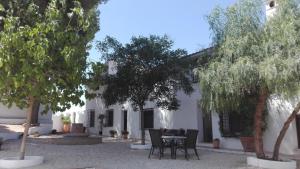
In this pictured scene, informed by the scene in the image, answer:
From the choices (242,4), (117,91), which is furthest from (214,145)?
(242,4)

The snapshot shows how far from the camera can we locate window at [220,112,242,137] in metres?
15.1

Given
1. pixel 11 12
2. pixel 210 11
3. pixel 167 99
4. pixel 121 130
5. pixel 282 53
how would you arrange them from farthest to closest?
pixel 121 130 → pixel 167 99 → pixel 210 11 → pixel 11 12 → pixel 282 53

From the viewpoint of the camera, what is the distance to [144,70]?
14781 millimetres

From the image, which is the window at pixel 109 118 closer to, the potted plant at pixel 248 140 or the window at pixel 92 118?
the window at pixel 92 118

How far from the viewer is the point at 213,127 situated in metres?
16.5

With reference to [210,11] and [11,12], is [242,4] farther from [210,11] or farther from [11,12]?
Answer: [11,12]

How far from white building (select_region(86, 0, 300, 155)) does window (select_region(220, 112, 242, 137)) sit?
106 mm

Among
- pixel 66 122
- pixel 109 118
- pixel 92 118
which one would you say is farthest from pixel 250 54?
pixel 66 122

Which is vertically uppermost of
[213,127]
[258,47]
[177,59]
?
[177,59]

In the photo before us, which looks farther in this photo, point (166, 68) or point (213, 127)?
point (213, 127)

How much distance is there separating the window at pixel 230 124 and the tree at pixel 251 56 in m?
5.24

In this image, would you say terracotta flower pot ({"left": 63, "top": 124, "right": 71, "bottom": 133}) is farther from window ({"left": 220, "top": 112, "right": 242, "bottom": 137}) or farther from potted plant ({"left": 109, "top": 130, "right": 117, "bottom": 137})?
window ({"left": 220, "top": 112, "right": 242, "bottom": 137})

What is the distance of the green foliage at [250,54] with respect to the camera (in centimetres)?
816

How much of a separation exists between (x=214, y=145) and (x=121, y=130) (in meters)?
10.8
